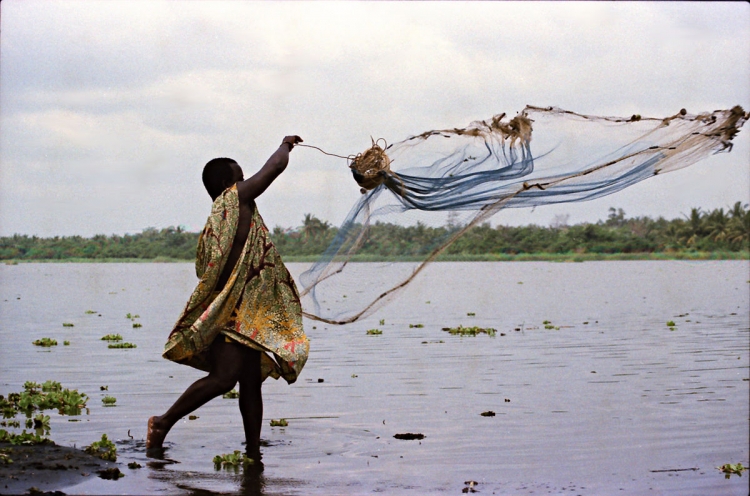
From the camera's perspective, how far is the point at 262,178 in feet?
22.2

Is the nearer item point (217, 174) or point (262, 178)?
point (262, 178)

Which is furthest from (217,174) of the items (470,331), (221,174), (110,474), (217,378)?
(470,331)

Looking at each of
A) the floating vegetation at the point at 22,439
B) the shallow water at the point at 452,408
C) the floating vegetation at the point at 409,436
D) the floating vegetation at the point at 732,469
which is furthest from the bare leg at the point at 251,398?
the floating vegetation at the point at 732,469

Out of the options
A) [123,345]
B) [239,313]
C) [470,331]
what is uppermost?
[470,331]

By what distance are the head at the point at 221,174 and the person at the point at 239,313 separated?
5.0 inches

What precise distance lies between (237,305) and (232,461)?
3.45 feet

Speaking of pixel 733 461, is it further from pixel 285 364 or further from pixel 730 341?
pixel 730 341

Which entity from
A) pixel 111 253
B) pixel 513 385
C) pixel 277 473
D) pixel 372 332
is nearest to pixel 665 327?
pixel 372 332

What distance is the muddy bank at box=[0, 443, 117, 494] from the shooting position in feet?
18.8

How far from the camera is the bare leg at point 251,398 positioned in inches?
270

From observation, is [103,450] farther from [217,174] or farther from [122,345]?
[122,345]

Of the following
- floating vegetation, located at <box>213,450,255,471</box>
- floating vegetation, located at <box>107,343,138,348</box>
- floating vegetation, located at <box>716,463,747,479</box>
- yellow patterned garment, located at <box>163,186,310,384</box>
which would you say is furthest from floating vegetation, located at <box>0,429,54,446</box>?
floating vegetation, located at <box>107,343,138,348</box>

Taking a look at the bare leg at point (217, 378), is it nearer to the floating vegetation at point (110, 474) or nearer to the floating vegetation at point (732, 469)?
the floating vegetation at point (110, 474)

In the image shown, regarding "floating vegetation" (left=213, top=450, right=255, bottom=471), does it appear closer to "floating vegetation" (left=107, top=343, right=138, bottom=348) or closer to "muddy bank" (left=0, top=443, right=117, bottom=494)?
"muddy bank" (left=0, top=443, right=117, bottom=494)
